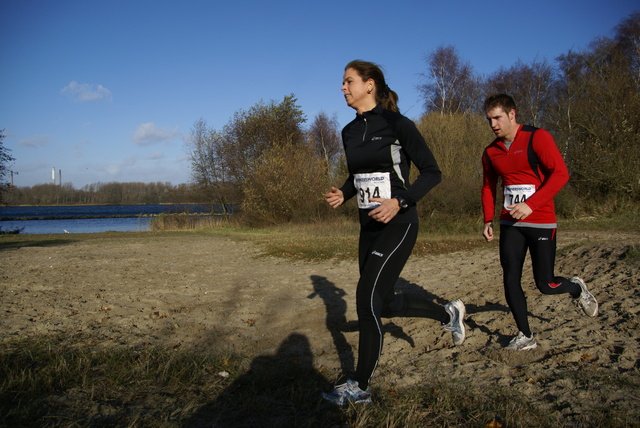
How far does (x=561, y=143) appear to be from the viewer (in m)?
23.9

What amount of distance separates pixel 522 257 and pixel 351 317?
100 inches

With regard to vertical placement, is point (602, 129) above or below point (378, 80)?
above

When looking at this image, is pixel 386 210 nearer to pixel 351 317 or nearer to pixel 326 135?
pixel 351 317

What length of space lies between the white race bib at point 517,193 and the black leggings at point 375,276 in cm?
119

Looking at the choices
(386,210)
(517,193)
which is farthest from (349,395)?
(517,193)

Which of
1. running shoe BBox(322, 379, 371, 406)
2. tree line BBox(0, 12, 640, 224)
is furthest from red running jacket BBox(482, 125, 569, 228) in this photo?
tree line BBox(0, 12, 640, 224)

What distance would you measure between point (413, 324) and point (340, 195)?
222cm

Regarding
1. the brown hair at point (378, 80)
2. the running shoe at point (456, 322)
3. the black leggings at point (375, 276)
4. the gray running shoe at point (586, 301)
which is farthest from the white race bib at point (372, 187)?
the gray running shoe at point (586, 301)

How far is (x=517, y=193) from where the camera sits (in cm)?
414

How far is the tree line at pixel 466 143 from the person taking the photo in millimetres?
21469

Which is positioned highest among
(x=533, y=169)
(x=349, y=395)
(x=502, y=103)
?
(x=502, y=103)

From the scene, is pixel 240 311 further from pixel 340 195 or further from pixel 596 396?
pixel 596 396

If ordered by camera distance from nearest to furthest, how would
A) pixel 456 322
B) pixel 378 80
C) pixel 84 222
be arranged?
pixel 378 80 < pixel 456 322 < pixel 84 222

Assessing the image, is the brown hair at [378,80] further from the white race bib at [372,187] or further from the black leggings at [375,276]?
the black leggings at [375,276]
